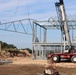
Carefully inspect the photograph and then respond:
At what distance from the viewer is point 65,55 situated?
45719mm

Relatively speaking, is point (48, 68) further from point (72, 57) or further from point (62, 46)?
point (62, 46)

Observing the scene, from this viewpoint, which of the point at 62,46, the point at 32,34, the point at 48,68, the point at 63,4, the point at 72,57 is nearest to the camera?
the point at 48,68

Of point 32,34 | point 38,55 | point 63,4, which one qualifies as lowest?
point 38,55

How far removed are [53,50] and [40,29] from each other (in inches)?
310

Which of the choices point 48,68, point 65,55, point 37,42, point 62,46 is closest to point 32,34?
point 37,42

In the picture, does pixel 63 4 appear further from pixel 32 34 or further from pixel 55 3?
pixel 32 34

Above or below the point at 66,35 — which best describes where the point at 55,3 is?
above

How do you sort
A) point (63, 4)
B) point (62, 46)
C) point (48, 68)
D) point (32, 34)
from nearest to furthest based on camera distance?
point (48, 68) < point (63, 4) < point (62, 46) < point (32, 34)

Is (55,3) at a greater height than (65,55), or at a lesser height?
greater

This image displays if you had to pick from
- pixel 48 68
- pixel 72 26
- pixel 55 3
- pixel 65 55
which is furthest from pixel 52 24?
→ pixel 48 68

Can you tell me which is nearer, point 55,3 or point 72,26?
point 55,3

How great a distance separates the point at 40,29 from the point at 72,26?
22.7ft

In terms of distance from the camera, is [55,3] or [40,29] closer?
[55,3]

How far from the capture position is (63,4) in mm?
53812
